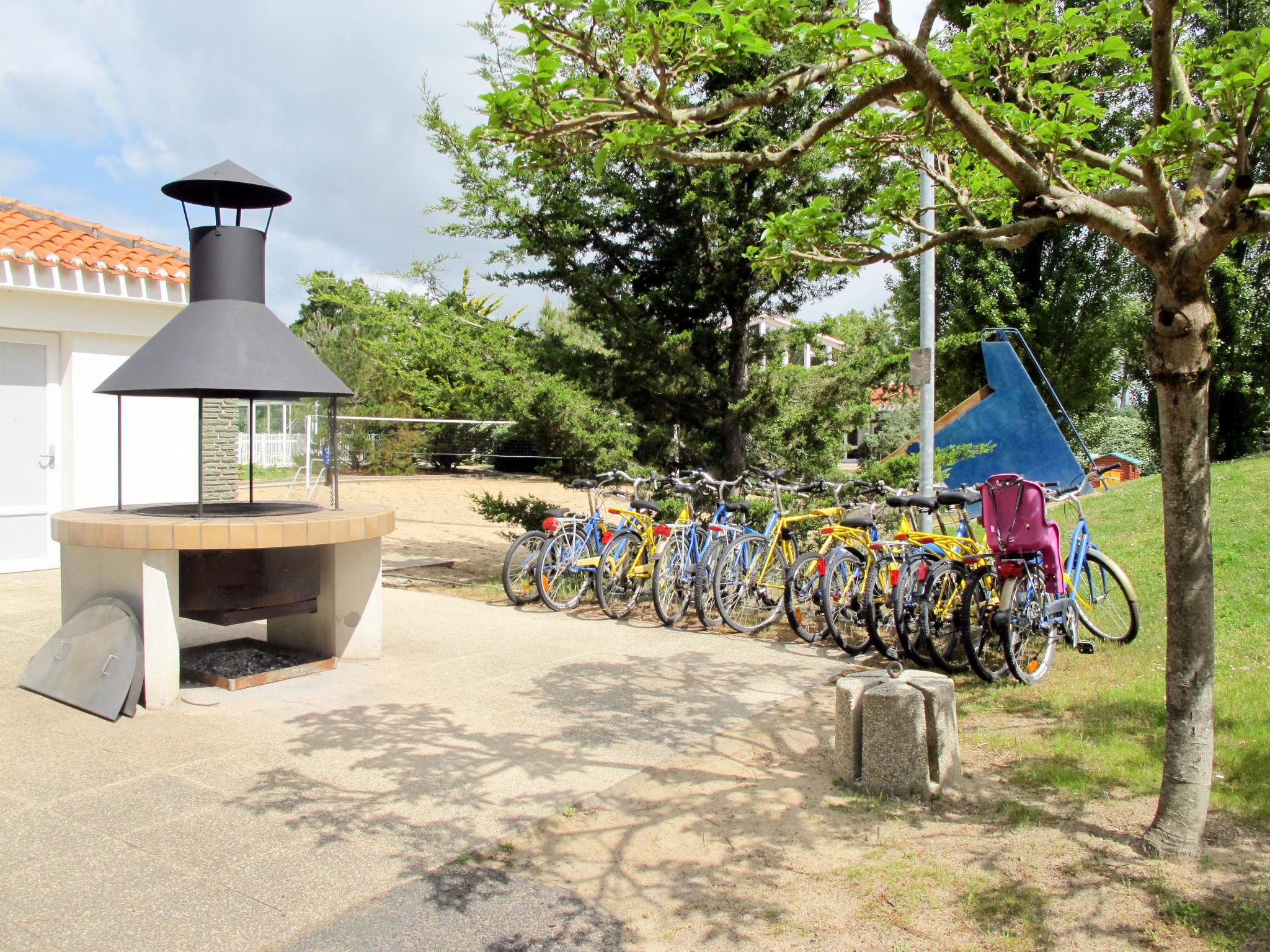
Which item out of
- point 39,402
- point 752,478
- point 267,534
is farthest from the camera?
point 39,402

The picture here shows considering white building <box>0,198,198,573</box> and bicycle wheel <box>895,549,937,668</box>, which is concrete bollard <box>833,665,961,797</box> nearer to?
bicycle wheel <box>895,549,937,668</box>

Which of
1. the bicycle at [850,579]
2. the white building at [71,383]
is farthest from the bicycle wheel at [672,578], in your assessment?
the white building at [71,383]

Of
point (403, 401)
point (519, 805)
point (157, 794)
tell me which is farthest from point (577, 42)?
point (403, 401)

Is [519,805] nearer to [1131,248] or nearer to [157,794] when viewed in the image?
[157,794]

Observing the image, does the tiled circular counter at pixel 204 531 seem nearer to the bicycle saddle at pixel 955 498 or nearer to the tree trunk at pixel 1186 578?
the bicycle saddle at pixel 955 498

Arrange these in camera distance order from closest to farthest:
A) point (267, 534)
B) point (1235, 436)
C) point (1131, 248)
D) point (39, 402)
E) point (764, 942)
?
1. point (764, 942)
2. point (1131, 248)
3. point (267, 534)
4. point (39, 402)
5. point (1235, 436)

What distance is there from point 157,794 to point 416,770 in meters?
1.13

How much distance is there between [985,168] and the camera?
509 centimetres

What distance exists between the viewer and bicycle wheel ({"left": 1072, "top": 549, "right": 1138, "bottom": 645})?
6.59 meters

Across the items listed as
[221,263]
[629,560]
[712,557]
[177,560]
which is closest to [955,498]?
[712,557]

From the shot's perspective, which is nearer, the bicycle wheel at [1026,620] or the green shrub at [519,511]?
the bicycle wheel at [1026,620]

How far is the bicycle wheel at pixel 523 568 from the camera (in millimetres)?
8875

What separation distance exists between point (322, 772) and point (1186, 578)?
151 inches

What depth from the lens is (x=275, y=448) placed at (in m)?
27.7
